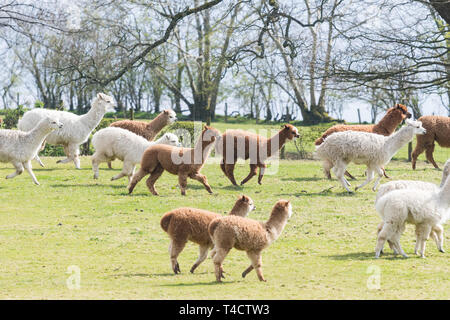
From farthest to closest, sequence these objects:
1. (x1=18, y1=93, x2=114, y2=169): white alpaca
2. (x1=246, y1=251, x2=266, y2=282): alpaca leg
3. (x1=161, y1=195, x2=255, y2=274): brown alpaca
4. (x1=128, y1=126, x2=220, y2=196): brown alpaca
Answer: (x1=18, y1=93, x2=114, y2=169): white alpaca, (x1=128, y1=126, x2=220, y2=196): brown alpaca, (x1=161, y1=195, x2=255, y2=274): brown alpaca, (x1=246, y1=251, x2=266, y2=282): alpaca leg

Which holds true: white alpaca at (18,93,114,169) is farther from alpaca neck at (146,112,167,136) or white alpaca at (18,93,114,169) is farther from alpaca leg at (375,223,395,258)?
alpaca leg at (375,223,395,258)

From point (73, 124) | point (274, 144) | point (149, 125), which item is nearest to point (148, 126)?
point (149, 125)

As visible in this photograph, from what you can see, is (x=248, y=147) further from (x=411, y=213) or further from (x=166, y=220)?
(x=166, y=220)

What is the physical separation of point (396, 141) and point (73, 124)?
8.51 meters

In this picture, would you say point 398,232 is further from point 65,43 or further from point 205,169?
point 65,43

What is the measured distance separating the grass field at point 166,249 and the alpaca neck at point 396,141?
3.15 ft

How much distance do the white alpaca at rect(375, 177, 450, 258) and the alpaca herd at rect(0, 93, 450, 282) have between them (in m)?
0.01

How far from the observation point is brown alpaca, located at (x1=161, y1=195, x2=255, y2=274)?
677cm

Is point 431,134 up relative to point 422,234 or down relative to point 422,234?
up

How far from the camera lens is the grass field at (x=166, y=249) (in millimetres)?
6008

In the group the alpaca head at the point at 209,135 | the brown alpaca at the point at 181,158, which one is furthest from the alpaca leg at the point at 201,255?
the alpaca head at the point at 209,135

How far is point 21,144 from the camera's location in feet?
43.9

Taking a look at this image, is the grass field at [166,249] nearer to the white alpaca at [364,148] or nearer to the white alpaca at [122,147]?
the white alpaca at [122,147]

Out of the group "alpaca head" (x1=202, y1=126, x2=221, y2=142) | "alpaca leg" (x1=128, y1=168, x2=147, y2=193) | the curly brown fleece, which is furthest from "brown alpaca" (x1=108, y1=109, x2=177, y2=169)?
"alpaca head" (x1=202, y1=126, x2=221, y2=142)
